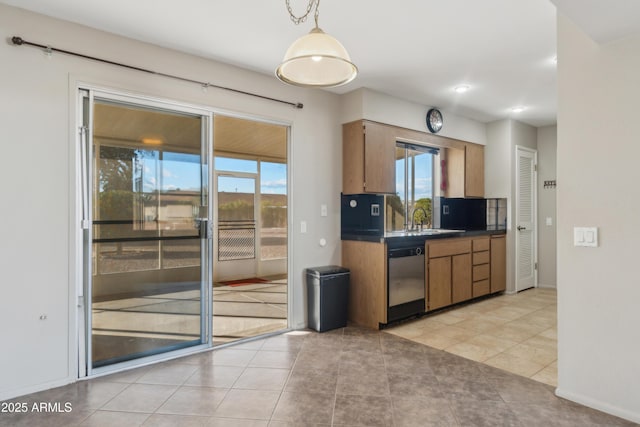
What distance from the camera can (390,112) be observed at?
4.38m

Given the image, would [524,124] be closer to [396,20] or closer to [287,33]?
[396,20]

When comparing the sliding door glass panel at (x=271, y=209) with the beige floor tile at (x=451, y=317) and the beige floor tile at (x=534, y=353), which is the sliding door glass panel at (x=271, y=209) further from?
the beige floor tile at (x=534, y=353)

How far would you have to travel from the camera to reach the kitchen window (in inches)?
196

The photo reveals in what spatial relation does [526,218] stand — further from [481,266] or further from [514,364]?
[514,364]

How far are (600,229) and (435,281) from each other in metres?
2.31

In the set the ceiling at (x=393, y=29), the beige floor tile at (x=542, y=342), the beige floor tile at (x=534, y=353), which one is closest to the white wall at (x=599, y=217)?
the ceiling at (x=393, y=29)

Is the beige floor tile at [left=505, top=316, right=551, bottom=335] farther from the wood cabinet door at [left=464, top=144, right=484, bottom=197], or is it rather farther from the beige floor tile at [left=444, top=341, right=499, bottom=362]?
the wood cabinet door at [left=464, top=144, right=484, bottom=197]

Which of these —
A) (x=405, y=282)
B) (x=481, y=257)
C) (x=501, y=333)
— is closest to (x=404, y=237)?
(x=405, y=282)

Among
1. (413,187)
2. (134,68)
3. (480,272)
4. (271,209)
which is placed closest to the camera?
(134,68)

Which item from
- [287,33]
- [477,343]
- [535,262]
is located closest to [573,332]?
[477,343]

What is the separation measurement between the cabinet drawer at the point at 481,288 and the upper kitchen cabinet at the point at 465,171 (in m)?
1.27

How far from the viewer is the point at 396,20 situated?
2697 mm

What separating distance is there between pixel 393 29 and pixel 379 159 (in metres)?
1.62

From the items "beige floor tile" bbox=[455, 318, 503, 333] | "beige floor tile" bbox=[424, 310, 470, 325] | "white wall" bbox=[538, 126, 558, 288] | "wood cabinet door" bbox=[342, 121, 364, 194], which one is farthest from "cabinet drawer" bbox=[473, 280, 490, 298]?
"wood cabinet door" bbox=[342, 121, 364, 194]
